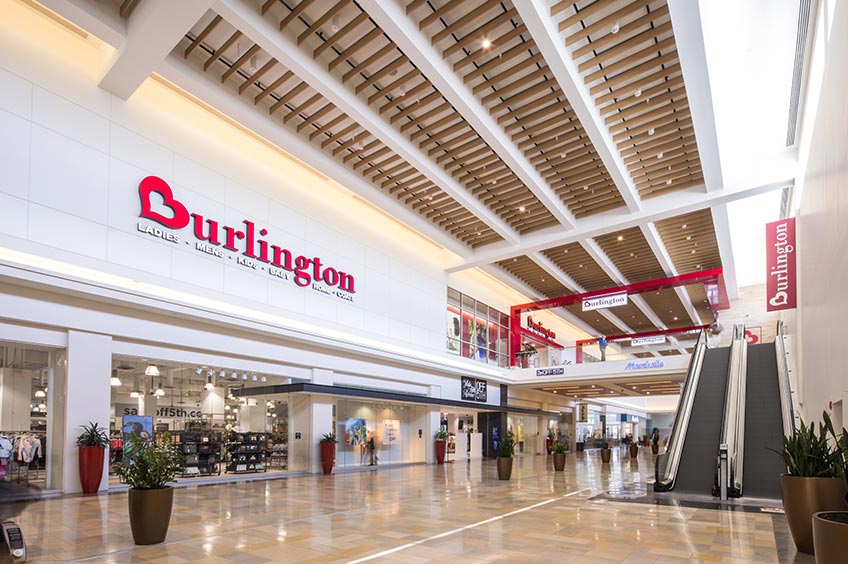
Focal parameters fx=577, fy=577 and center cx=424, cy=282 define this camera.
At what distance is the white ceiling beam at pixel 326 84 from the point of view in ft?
29.1

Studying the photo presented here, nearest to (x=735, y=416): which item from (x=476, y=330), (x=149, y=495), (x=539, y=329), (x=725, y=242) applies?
(x=725, y=242)

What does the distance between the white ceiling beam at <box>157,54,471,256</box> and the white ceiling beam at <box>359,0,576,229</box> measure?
3817 millimetres

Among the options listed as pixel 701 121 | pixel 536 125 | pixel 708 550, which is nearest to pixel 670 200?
pixel 701 121

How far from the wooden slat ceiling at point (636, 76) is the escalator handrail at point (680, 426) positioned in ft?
16.8

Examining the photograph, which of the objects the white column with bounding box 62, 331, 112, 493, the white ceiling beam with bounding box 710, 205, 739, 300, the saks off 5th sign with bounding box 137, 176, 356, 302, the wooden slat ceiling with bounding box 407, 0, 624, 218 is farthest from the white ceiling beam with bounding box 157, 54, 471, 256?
the white ceiling beam with bounding box 710, 205, 739, 300

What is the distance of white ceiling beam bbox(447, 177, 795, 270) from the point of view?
15117 mm

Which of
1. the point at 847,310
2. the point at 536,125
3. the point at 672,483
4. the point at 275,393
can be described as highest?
the point at 536,125

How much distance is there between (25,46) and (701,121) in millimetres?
12755

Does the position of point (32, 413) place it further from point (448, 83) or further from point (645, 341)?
point (645, 341)

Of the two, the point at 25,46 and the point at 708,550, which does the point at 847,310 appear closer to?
the point at 708,550

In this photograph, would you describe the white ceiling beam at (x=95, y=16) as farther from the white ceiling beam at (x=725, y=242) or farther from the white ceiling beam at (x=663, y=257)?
the white ceiling beam at (x=725, y=242)

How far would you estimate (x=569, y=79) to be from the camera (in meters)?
10.2

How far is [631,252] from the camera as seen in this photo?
70.7ft

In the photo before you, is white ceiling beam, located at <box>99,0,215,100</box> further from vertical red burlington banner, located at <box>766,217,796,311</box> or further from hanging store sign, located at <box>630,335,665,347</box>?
hanging store sign, located at <box>630,335,665,347</box>
